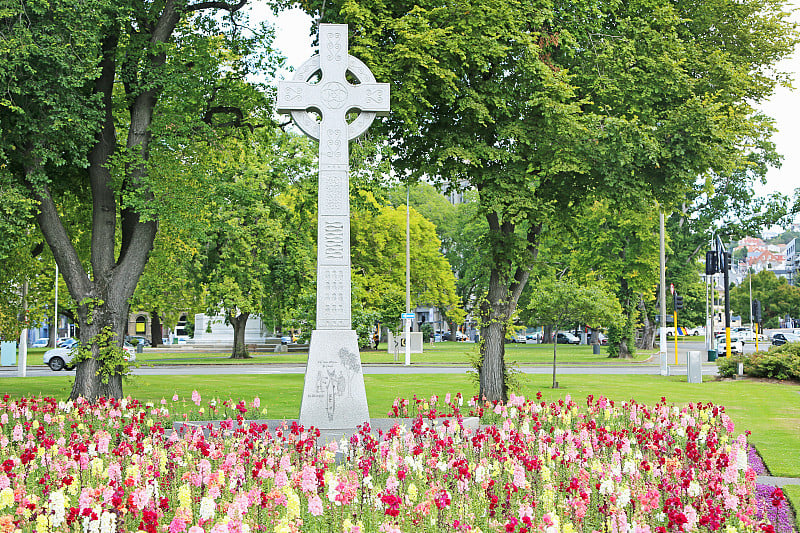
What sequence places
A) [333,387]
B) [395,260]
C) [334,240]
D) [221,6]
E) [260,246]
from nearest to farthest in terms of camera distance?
1. [333,387]
2. [334,240]
3. [221,6]
4. [260,246]
5. [395,260]

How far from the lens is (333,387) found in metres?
10.9

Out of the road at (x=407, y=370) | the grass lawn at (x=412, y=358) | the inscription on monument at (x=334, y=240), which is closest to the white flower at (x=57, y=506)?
the inscription on monument at (x=334, y=240)

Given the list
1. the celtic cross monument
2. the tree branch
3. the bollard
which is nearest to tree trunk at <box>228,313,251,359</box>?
the bollard

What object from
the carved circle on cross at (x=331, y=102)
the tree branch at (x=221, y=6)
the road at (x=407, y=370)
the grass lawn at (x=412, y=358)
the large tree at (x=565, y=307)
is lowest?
the grass lawn at (x=412, y=358)

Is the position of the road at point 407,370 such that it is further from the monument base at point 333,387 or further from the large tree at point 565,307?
the monument base at point 333,387

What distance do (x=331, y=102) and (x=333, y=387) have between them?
4254mm

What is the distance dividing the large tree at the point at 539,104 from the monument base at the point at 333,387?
5598 mm

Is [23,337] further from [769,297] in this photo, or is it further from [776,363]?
[769,297]

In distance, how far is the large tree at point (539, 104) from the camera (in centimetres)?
1485

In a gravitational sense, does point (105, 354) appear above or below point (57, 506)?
above

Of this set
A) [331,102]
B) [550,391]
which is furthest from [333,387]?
[550,391]

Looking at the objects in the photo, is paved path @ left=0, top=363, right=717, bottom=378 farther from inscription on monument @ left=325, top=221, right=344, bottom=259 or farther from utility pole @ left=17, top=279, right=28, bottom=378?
inscription on monument @ left=325, top=221, right=344, bottom=259

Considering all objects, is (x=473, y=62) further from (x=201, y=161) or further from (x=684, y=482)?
(x=684, y=482)

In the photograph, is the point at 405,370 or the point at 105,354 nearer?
the point at 105,354
